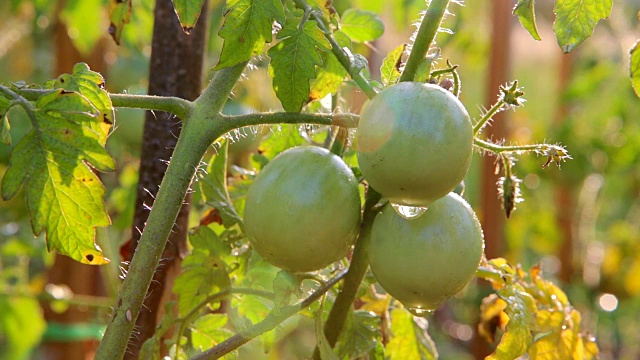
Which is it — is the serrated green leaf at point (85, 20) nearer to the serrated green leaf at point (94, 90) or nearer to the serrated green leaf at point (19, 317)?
the serrated green leaf at point (19, 317)

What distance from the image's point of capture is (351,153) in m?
Answer: 0.77

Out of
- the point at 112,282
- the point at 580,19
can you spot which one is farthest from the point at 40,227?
the point at 112,282

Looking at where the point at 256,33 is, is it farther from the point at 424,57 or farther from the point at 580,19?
the point at 580,19

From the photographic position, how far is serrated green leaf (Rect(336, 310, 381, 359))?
69 centimetres

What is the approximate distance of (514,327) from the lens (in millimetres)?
671

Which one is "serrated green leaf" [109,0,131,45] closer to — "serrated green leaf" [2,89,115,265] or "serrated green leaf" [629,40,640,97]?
"serrated green leaf" [2,89,115,265]

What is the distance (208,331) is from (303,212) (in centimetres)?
26

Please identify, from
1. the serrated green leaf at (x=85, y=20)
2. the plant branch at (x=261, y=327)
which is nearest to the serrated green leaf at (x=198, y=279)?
the plant branch at (x=261, y=327)

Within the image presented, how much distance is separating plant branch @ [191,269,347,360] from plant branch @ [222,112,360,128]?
0.13 meters

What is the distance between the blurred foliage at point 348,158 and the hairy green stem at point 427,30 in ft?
0.79

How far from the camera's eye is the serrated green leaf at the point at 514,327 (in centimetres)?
66

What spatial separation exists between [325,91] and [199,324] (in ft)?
0.90

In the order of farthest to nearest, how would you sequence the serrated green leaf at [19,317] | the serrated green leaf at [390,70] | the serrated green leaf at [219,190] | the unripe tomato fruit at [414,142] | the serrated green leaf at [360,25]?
the serrated green leaf at [19,317]
the serrated green leaf at [360,25]
the serrated green leaf at [219,190]
the serrated green leaf at [390,70]
the unripe tomato fruit at [414,142]

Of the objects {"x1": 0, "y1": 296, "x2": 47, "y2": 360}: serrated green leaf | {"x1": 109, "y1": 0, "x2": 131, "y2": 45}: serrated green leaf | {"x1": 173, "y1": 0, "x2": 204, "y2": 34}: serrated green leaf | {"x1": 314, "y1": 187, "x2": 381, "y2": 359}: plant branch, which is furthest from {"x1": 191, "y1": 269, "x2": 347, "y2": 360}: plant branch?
{"x1": 0, "y1": 296, "x2": 47, "y2": 360}: serrated green leaf
